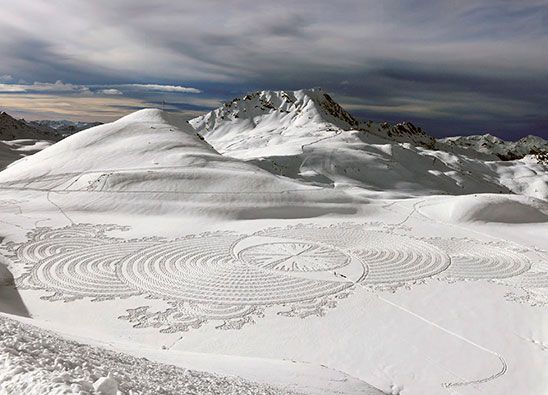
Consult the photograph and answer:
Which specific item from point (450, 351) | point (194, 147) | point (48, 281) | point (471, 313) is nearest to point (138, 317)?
point (48, 281)

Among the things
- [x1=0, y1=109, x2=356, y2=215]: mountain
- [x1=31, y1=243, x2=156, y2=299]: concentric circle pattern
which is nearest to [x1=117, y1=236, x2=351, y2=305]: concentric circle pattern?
[x1=31, y1=243, x2=156, y2=299]: concentric circle pattern

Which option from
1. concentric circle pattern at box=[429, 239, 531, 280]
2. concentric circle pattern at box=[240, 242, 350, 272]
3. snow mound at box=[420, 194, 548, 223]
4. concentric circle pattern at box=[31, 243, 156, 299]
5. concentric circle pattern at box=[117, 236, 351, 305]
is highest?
snow mound at box=[420, 194, 548, 223]

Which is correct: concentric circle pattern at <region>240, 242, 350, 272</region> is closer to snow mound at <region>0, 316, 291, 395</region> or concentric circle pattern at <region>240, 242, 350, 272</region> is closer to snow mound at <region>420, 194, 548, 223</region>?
snow mound at <region>0, 316, 291, 395</region>

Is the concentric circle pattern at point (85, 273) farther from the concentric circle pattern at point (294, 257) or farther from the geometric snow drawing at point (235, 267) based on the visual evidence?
the concentric circle pattern at point (294, 257)

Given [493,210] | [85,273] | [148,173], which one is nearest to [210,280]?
[85,273]

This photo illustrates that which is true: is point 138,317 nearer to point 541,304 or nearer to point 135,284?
point 135,284

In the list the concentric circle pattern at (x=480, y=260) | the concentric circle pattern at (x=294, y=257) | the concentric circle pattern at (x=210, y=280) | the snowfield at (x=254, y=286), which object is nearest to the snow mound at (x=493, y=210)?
the snowfield at (x=254, y=286)
